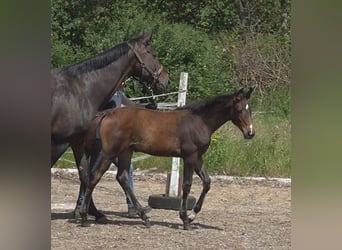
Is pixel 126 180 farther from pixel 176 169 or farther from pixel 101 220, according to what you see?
pixel 176 169

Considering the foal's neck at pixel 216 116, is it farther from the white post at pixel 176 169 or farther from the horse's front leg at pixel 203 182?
the white post at pixel 176 169

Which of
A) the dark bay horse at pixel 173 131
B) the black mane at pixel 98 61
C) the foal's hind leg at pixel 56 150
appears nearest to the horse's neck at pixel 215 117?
the dark bay horse at pixel 173 131

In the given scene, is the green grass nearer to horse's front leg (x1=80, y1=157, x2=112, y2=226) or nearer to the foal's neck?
the foal's neck

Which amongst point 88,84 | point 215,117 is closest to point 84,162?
point 88,84

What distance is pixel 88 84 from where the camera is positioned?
13.5 ft

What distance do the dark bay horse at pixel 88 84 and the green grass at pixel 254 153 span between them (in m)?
2.15

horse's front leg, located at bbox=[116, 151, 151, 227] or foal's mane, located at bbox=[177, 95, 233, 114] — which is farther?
horse's front leg, located at bbox=[116, 151, 151, 227]

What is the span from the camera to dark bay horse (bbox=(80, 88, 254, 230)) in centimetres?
425

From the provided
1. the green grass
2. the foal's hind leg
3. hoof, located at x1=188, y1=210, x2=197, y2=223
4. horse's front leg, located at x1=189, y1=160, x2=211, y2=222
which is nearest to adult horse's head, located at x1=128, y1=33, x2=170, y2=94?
horse's front leg, located at x1=189, y1=160, x2=211, y2=222

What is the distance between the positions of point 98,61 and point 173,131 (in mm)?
643
